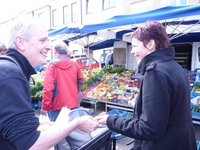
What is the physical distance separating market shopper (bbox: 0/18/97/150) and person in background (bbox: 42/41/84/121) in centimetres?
179

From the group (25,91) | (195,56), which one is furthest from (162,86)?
(195,56)

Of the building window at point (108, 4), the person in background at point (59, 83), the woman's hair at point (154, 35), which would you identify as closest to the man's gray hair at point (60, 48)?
the person in background at point (59, 83)

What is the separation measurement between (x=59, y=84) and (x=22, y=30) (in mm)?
1953

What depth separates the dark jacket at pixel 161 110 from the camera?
117cm

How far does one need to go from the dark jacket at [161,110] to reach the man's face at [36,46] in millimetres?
→ 713

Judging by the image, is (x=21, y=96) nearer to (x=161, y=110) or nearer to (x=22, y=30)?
(x=22, y=30)

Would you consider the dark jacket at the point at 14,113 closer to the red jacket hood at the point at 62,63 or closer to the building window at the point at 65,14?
the red jacket hood at the point at 62,63

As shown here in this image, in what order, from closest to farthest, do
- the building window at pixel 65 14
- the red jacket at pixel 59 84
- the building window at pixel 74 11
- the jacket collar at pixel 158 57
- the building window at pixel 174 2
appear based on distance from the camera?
the jacket collar at pixel 158 57 < the red jacket at pixel 59 84 < the building window at pixel 174 2 < the building window at pixel 74 11 < the building window at pixel 65 14

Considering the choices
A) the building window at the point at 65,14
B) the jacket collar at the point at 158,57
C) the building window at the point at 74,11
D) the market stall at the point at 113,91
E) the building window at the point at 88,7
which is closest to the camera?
the jacket collar at the point at 158,57

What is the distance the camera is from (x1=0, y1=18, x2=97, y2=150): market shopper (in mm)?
865

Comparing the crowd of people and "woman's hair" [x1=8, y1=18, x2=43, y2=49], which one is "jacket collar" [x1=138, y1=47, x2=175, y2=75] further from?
"woman's hair" [x1=8, y1=18, x2=43, y2=49]

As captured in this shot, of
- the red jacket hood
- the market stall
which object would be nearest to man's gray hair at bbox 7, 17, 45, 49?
the red jacket hood

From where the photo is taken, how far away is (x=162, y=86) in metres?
1.16

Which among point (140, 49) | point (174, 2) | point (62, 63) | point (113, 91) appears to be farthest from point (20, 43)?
point (174, 2)
